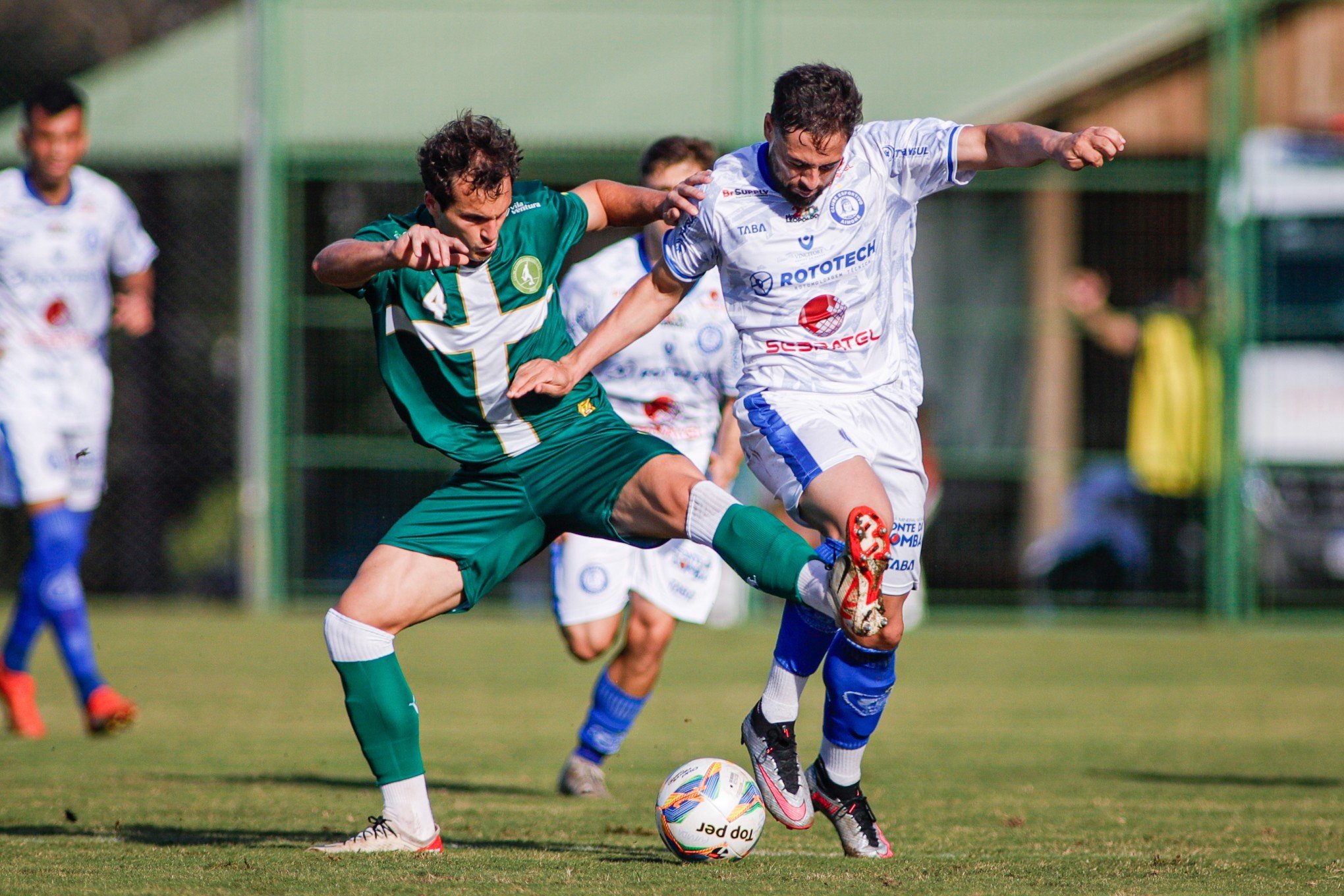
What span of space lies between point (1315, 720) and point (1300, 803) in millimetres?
2634

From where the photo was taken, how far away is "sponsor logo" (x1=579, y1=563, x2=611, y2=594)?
698cm

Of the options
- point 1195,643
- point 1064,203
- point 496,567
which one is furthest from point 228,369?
point 496,567

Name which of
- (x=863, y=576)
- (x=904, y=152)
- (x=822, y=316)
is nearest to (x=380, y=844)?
(x=863, y=576)

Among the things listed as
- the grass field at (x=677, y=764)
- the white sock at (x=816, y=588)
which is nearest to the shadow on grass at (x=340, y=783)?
the grass field at (x=677, y=764)

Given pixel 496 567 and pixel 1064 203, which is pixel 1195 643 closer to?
pixel 1064 203

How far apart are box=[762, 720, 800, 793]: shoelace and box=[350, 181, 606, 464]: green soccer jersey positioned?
109cm

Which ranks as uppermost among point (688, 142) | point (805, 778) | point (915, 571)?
point (688, 142)

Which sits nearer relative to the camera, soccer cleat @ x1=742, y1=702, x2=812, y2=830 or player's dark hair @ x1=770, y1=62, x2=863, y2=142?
player's dark hair @ x1=770, y1=62, x2=863, y2=142

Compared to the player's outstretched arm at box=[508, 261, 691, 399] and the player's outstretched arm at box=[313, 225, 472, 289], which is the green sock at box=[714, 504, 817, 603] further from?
the player's outstretched arm at box=[313, 225, 472, 289]

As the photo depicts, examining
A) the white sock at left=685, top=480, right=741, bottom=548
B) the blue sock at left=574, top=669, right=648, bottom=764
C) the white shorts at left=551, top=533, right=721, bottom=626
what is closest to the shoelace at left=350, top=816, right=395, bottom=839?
the white sock at left=685, top=480, right=741, bottom=548

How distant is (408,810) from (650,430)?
2.46 meters

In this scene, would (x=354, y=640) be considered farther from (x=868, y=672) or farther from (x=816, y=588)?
(x=868, y=672)

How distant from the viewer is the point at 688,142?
6816 millimetres

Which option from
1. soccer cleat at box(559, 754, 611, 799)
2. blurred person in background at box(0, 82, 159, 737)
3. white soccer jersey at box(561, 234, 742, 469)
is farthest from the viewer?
blurred person in background at box(0, 82, 159, 737)
